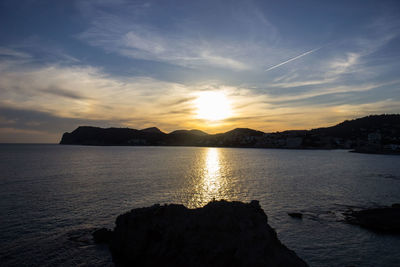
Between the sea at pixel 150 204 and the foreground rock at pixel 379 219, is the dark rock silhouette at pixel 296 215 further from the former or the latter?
the foreground rock at pixel 379 219

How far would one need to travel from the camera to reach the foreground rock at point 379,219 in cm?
2344

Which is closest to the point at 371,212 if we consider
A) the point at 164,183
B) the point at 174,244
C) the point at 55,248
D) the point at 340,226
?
the point at 340,226

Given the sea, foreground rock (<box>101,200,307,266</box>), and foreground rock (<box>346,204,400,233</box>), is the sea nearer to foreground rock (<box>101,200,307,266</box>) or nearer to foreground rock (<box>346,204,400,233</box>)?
foreground rock (<box>346,204,400,233</box>)

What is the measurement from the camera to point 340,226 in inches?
970

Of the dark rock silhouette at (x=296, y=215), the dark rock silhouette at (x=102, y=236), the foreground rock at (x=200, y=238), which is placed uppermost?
the foreground rock at (x=200, y=238)

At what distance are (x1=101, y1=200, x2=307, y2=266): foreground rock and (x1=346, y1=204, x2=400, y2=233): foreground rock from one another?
1563cm

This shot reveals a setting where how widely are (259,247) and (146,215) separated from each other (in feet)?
27.7

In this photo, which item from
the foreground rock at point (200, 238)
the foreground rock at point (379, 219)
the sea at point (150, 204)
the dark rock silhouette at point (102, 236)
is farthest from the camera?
the foreground rock at point (379, 219)

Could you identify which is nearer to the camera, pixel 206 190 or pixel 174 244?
pixel 174 244

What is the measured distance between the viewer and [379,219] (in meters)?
24.8

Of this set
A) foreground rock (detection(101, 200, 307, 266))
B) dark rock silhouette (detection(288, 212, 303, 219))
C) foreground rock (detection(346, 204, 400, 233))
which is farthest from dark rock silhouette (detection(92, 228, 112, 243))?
foreground rock (detection(346, 204, 400, 233))

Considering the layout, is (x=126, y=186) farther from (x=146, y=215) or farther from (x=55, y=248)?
(x=146, y=215)

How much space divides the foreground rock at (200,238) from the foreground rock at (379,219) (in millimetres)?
15631

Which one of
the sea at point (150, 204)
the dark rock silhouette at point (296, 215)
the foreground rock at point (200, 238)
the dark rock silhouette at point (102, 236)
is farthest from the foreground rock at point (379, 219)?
the dark rock silhouette at point (102, 236)
